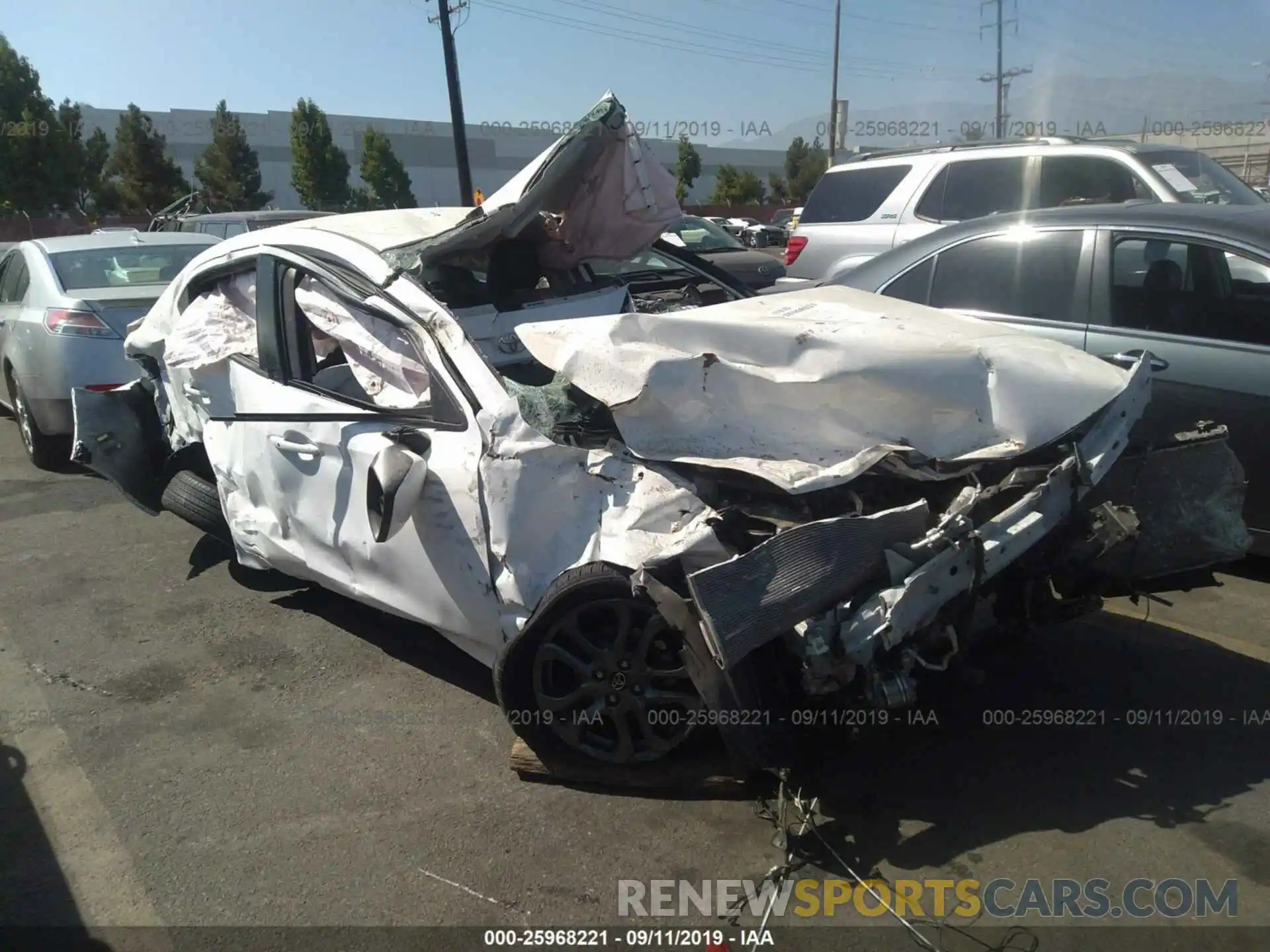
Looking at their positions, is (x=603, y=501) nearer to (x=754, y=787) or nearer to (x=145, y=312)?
(x=754, y=787)

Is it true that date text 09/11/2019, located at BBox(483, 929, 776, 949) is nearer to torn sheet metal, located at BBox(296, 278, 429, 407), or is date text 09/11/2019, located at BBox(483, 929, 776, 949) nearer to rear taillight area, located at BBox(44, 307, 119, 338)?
torn sheet metal, located at BBox(296, 278, 429, 407)

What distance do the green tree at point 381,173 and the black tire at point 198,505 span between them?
36.0 m

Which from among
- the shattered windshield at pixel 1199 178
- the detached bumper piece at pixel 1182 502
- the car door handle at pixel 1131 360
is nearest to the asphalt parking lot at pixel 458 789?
the detached bumper piece at pixel 1182 502

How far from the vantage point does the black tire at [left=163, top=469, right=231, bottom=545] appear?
460cm

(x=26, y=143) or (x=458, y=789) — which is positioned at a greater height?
(x=26, y=143)

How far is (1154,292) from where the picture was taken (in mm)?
4457

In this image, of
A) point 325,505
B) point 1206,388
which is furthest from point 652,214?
point 1206,388

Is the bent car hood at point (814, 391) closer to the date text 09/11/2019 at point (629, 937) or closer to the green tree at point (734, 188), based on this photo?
Result: the date text 09/11/2019 at point (629, 937)

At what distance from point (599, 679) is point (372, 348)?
1624 millimetres

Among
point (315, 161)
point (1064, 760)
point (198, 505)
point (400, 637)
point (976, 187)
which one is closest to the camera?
point (1064, 760)

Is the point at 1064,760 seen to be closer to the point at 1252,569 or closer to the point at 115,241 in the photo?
the point at 1252,569

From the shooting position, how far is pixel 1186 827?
287 centimetres

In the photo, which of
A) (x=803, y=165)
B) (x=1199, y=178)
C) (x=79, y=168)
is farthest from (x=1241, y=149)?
(x=79, y=168)

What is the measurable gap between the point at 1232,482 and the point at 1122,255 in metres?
1.56
